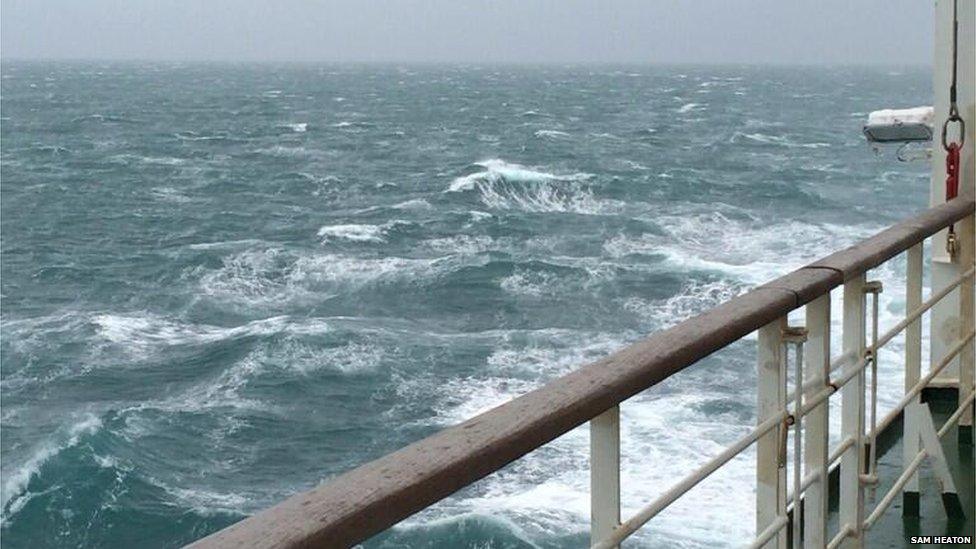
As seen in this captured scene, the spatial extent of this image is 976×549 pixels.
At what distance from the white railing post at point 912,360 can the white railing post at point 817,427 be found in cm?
49

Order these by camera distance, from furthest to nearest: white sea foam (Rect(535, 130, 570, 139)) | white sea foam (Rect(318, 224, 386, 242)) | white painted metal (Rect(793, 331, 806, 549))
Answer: white sea foam (Rect(535, 130, 570, 139))
white sea foam (Rect(318, 224, 386, 242))
white painted metal (Rect(793, 331, 806, 549))

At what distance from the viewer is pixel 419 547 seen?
30.4 feet

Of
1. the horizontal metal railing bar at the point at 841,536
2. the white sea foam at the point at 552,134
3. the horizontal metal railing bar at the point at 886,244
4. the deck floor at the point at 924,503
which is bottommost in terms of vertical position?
the white sea foam at the point at 552,134

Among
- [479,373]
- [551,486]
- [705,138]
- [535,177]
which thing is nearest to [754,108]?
[705,138]

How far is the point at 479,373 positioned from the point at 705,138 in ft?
111

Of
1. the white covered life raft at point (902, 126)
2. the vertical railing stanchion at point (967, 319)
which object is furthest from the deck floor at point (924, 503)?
the white covered life raft at point (902, 126)

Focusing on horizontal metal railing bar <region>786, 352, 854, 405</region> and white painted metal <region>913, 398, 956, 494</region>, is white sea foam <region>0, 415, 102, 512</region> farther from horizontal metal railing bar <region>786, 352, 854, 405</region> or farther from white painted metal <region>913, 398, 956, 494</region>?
horizontal metal railing bar <region>786, 352, 854, 405</region>

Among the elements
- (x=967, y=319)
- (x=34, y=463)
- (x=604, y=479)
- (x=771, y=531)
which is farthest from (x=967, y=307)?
(x=34, y=463)

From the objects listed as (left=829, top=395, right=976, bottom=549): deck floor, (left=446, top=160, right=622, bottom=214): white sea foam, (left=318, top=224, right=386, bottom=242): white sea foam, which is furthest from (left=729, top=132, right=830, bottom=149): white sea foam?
(left=829, top=395, right=976, bottom=549): deck floor

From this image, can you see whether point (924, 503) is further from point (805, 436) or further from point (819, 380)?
point (819, 380)

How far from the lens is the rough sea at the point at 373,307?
35.4 ft

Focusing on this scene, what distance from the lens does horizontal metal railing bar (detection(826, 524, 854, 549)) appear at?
2254mm

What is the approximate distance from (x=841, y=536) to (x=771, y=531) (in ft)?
1.89

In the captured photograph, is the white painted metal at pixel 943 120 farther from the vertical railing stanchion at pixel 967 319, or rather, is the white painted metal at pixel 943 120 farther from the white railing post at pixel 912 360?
the white railing post at pixel 912 360
